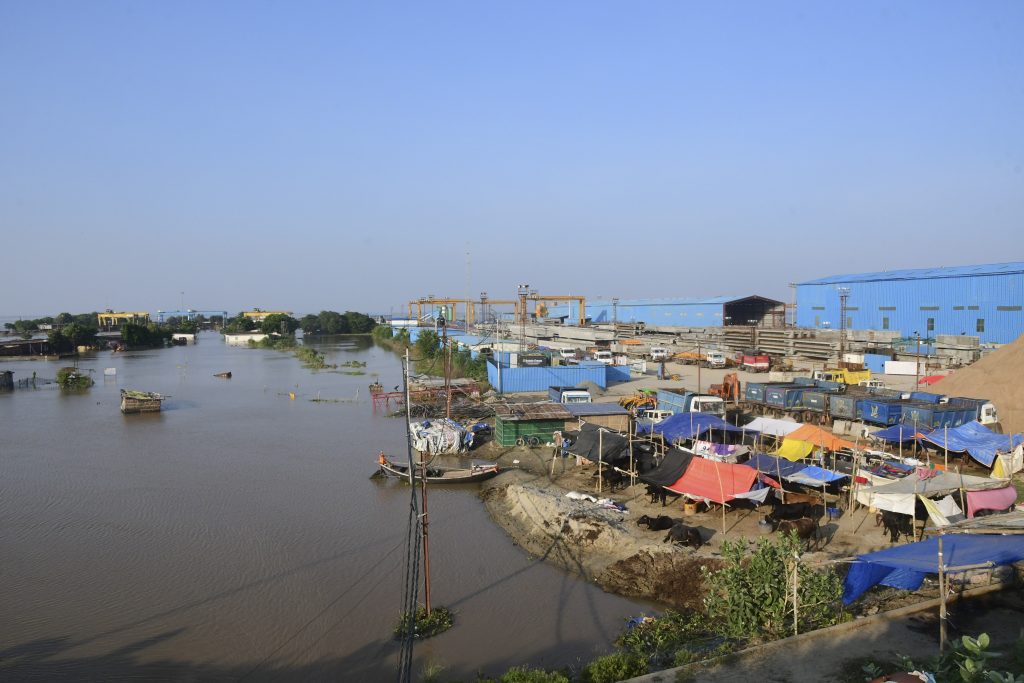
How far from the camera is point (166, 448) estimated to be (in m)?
21.5

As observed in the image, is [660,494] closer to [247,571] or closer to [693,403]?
[693,403]

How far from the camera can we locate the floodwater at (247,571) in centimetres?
863

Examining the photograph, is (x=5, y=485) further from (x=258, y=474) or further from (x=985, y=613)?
(x=985, y=613)

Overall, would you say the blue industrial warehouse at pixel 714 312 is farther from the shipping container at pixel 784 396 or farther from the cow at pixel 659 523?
the cow at pixel 659 523

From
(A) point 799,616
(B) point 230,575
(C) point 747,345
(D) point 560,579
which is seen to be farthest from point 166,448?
(C) point 747,345

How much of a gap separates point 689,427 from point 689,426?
0.12 ft

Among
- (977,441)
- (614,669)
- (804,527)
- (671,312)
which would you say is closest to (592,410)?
(804,527)

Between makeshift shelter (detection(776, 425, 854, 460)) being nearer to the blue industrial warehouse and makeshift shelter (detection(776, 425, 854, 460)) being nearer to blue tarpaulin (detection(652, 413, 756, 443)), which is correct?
blue tarpaulin (detection(652, 413, 756, 443))

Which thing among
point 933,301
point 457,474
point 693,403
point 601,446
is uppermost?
point 933,301

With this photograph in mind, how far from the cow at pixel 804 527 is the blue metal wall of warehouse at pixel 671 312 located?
39481 millimetres

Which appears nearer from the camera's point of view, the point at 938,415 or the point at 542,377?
the point at 938,415

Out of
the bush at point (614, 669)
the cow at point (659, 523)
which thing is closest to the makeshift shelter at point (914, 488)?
the cow at point (659, 523)

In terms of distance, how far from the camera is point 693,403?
61.7ft

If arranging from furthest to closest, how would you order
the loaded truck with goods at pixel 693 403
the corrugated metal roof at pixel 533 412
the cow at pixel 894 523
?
the loaded truck with goods at pixel 693 403
the corrugated metal roof at pixel 533 412
the cow at pixel 894 523
